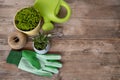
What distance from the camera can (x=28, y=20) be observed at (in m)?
0.87

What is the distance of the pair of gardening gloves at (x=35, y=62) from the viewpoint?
2.91ft

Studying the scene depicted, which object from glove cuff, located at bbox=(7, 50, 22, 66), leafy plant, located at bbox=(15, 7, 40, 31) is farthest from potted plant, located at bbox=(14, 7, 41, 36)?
glove cuff, located at bbox=(7, 50, 22, 66)

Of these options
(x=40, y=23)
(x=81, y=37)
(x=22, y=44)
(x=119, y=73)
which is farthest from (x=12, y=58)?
(x=119, y=73)

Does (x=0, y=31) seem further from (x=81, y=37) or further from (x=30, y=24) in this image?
(x=81, y=37)

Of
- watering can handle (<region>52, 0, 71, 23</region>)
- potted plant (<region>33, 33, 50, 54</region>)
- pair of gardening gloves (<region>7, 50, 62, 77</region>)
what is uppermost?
watering can handle (<region>52, 0, 71, 23</region>)

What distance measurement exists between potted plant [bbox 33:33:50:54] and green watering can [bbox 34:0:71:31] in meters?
0.08

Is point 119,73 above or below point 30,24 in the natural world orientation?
below

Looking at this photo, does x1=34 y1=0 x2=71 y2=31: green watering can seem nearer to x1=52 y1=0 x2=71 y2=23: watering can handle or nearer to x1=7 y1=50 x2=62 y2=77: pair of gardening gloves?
x1=52 y1=0 x2=71 y2=23: watering can handle

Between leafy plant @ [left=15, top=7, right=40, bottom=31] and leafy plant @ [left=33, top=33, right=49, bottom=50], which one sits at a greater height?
leafy plant @ [left=15, top=7, right=40, bottom=31]

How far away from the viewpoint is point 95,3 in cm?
101

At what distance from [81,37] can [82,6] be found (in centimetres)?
15

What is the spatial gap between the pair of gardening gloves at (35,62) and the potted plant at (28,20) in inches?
3.9

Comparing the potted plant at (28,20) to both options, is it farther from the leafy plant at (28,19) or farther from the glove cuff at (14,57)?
the glove cuff at (14,57)

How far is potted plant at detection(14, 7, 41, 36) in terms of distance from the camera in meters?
0.87
